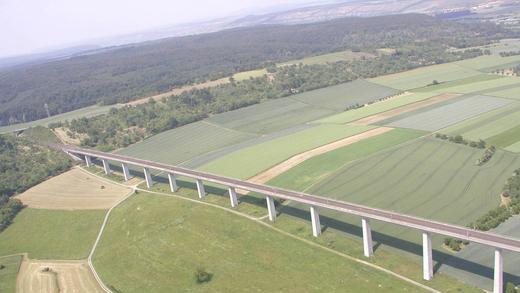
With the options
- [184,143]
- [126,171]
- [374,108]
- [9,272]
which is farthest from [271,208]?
[374,108]

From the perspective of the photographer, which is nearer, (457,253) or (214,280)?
(457,253)

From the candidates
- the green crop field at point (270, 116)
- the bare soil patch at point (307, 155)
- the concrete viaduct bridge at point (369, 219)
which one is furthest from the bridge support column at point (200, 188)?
the green crop field at point (270, 116)

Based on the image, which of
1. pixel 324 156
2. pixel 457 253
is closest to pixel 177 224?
pixel 324 156

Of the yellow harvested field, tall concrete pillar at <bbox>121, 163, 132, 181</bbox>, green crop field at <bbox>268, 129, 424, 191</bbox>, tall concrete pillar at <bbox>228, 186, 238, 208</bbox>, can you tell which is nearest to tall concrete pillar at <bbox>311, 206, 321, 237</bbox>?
green crop field at <bbox>268, 129, 424, 191</bbox>

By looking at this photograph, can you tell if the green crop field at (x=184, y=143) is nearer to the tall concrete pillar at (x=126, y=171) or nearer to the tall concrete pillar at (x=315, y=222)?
the tall concrete pillar at (x=126, y=171)

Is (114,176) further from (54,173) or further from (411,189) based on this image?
(411,189)

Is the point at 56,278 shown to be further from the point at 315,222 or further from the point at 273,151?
the point at 273,151
